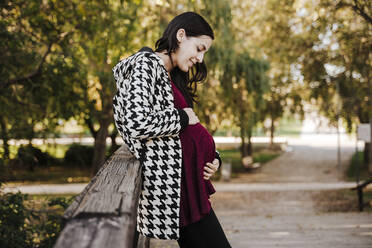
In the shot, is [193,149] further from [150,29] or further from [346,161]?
[346,161]

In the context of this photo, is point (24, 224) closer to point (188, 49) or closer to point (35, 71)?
point (35, 71)

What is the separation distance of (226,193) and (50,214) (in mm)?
8914

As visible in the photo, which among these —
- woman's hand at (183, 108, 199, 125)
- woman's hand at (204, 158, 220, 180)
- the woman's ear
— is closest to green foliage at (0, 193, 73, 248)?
woman's hand at (204, 158, 220, 180)

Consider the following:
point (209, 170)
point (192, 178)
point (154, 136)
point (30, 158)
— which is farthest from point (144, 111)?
point (30, 158)

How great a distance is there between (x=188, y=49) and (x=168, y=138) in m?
0.46

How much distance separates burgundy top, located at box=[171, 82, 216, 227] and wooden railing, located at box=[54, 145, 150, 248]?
335mm

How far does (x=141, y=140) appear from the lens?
1.74m

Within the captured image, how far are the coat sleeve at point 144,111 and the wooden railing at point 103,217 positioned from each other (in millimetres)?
221

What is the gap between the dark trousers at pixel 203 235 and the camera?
1.81 metres

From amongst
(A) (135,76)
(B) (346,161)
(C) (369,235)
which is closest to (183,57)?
(A) (135,76)

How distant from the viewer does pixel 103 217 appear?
1.07 meters

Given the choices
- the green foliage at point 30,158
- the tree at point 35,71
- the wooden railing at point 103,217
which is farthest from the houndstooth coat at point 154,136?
the tree at point 35,71

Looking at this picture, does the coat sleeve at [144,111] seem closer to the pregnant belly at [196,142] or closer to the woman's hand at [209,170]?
the pregnant belly at [196,142]

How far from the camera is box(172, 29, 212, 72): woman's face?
189 cm
